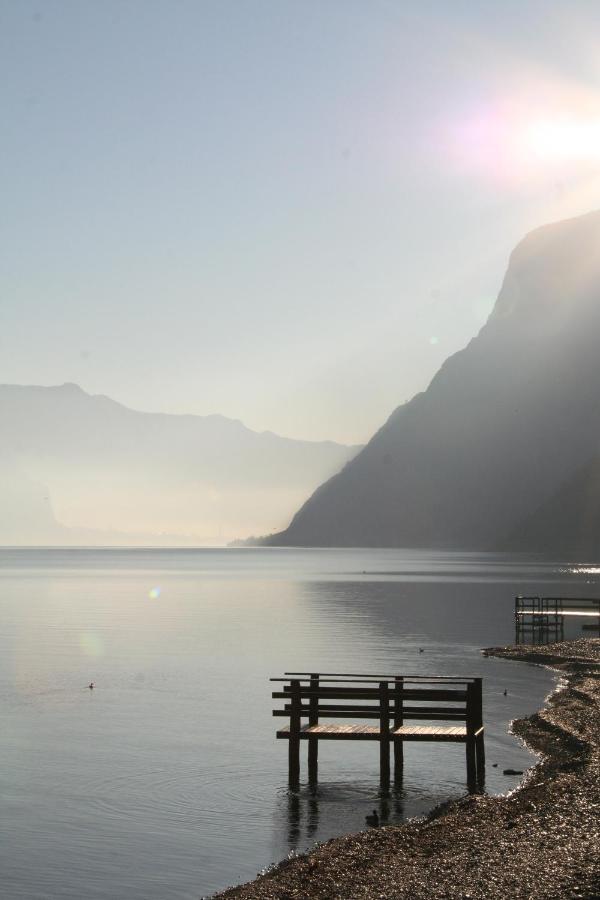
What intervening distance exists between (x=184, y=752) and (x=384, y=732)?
30.0 feet

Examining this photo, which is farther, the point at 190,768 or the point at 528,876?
the point at 190,768

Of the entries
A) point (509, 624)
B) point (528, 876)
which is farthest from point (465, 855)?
point (509, 624)

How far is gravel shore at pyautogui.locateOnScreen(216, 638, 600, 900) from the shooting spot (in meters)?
17.9

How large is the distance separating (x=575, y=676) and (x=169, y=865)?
1443 inches

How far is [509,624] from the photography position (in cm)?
9612

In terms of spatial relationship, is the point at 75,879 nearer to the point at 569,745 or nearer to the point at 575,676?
the point at 569,745

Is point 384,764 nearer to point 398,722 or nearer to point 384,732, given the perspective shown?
point 384,732

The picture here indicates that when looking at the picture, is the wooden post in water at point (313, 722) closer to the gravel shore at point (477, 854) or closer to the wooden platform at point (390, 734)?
the wooden platform at point (390, 734)

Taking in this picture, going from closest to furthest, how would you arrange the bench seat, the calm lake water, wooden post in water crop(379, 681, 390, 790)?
1. the calm lake water
2. the bench seat
3. wooden post in water crop(379, 681, 390, 790)

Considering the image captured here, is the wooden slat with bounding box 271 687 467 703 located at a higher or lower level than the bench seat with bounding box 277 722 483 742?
higher

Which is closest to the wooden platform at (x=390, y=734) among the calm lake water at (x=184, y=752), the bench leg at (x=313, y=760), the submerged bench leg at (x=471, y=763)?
the submerged bench leg at (x=471, y=763)

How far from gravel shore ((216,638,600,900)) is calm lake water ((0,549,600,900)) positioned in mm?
2014

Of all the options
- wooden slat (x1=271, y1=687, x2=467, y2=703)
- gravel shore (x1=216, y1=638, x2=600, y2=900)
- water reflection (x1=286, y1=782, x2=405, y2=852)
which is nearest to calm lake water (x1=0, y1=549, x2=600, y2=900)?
water reflection (x1=286, y1=782, x2=405, y2=852)

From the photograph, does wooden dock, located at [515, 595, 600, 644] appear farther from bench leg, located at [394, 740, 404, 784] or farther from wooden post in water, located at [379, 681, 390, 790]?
wooden post in water, located at [379, 681, 390, 790]
